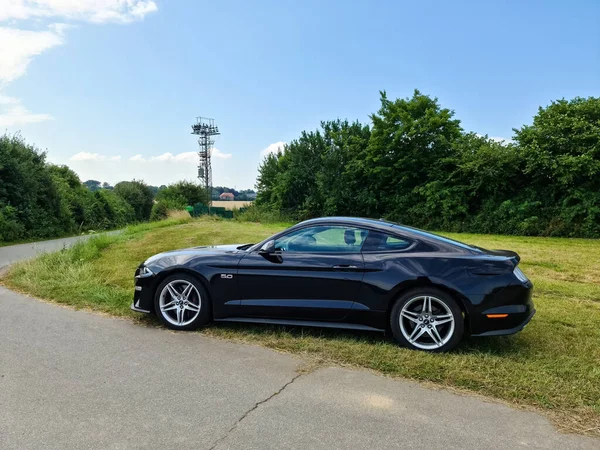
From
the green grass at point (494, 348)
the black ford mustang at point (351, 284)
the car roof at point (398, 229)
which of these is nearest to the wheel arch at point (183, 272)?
the black ford mustang at point (351, 284)

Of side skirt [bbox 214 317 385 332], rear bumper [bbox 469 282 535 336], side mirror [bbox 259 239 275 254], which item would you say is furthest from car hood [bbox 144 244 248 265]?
rear bumper [bbox 469 282 535 336]

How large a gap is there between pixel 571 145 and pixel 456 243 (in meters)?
19.2

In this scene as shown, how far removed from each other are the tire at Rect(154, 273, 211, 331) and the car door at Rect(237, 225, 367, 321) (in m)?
0.49

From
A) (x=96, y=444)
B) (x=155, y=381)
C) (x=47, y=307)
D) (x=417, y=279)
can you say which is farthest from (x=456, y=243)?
(x=47, y=307)

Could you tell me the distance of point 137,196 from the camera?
5316 centimetres

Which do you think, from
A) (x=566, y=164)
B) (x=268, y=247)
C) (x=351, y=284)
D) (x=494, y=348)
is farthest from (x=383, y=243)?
(x=566, y=164)

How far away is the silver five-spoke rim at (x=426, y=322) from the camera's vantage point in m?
4.38

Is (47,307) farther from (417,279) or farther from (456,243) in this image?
(456,243)

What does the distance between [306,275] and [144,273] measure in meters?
2.00

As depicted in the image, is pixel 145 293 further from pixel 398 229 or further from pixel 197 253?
pixel 398 229

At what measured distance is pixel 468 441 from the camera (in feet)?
9.41

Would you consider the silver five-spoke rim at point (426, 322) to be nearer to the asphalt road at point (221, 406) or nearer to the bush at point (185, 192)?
the asphalt road at point (221, 406)

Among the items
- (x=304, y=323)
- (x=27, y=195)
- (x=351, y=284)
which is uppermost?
(x=27, y=195)

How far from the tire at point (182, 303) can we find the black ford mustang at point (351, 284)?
0.01 metres
